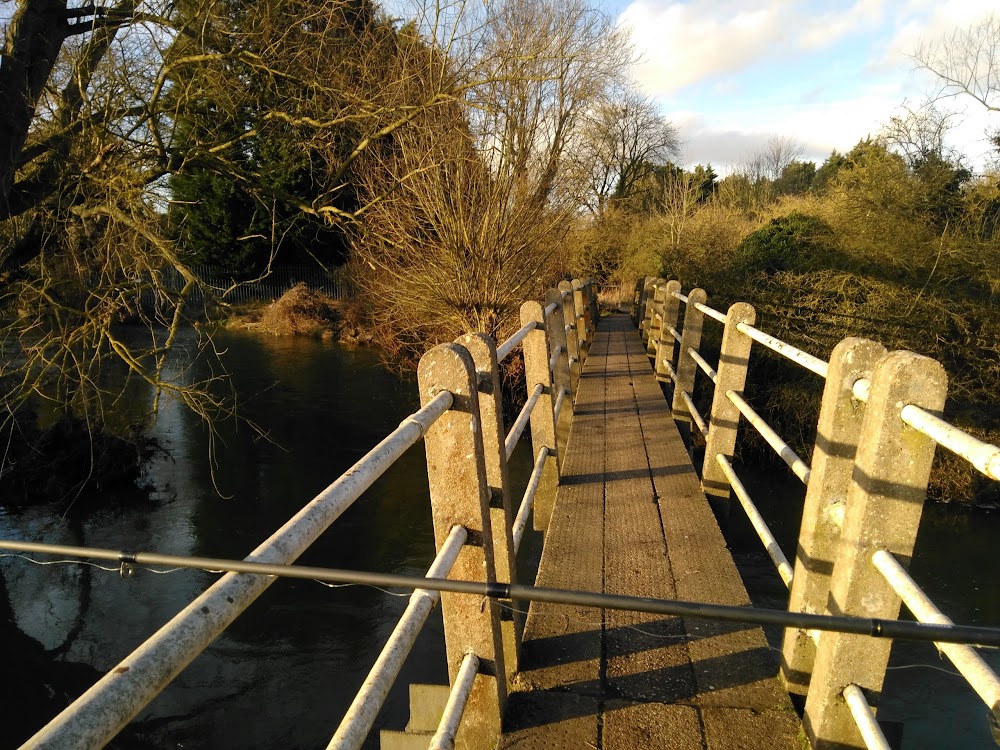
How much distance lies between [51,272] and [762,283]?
32.7 feet

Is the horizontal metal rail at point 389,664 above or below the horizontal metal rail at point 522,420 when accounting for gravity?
above

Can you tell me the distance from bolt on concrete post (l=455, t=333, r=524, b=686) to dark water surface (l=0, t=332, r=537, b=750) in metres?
3.85

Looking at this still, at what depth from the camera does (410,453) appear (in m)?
12.3

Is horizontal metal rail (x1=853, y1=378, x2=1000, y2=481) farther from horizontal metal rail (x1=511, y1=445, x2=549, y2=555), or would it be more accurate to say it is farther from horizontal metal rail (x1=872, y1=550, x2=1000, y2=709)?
horizontal metal rail (x1=511, y1=445, x2=549, y2=555)

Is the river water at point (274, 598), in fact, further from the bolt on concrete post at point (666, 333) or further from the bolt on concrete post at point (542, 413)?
the bolt on concrete post at point (666, 333)

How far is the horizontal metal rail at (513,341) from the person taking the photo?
279cm

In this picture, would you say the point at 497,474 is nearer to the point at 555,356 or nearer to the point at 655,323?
the point at 555,356

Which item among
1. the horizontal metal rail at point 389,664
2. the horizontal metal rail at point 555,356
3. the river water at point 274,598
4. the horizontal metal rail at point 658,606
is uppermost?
the horizontal metal rail at point 658,606

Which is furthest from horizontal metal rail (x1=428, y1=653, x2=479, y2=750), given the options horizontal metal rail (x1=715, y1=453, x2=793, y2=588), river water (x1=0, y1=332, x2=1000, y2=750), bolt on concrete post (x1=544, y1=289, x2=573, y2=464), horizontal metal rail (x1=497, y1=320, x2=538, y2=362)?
bolt on concrete post (x1=544, y1=289, x2=573, y2=464)

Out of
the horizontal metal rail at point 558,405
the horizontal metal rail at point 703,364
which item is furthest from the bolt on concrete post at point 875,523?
the horizontal metal rail at point 558,405

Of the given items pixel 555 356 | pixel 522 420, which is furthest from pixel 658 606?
pixel 555 356

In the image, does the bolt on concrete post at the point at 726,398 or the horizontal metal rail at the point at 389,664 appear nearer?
the horizontal metal rail at the point at 389,664

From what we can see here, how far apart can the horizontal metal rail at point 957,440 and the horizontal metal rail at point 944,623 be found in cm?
29

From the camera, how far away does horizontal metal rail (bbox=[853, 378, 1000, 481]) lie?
3.98ft
